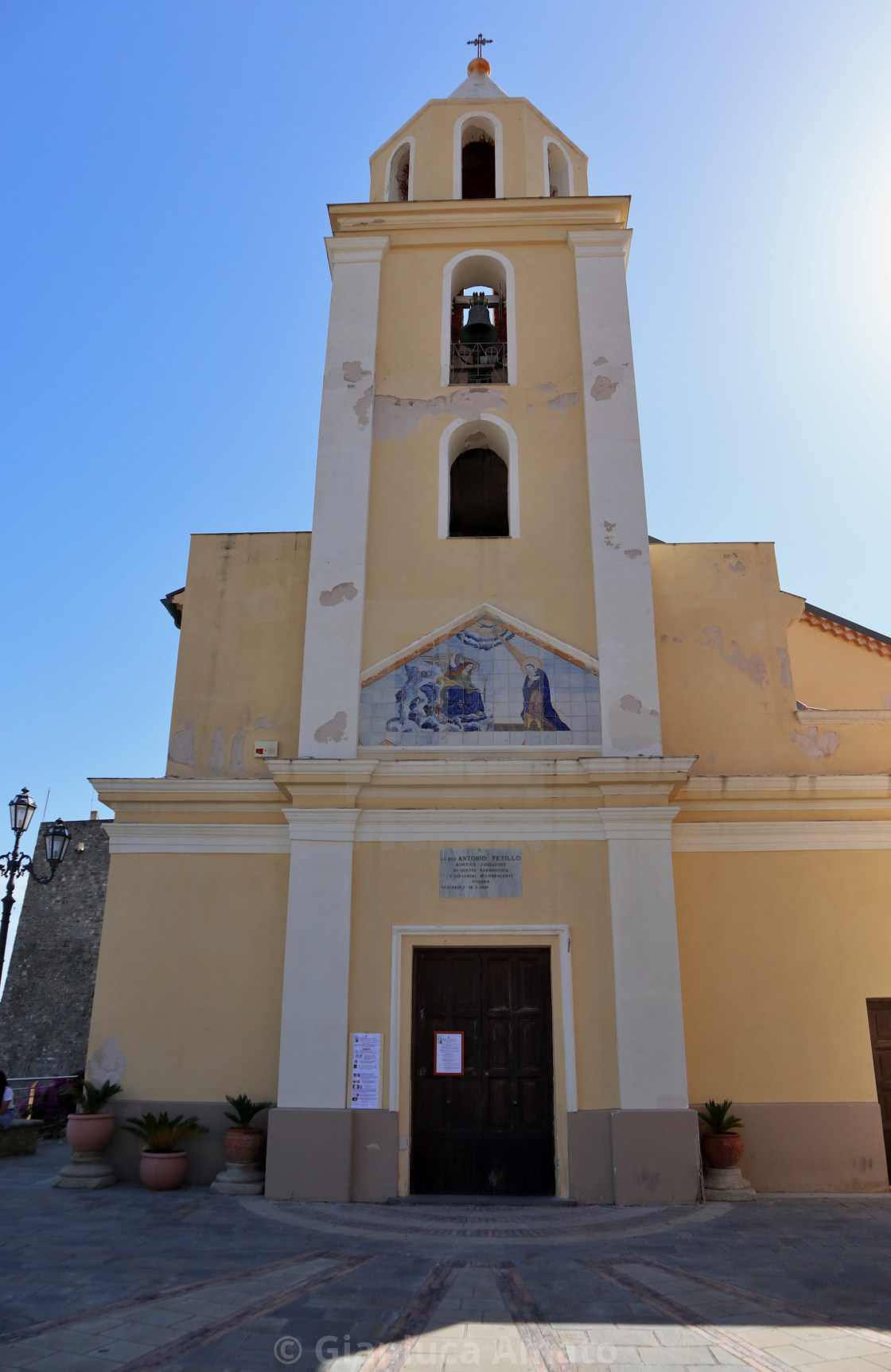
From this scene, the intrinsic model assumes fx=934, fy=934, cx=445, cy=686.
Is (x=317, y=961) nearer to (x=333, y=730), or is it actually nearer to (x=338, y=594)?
(x=333, y=730)

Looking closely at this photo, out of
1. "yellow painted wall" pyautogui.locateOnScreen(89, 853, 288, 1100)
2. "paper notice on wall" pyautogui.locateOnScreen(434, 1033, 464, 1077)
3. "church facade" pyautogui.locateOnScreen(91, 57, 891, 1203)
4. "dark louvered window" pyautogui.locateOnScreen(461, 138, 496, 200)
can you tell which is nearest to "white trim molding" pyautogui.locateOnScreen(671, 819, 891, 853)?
"church facade" pyautogui.locateOnScreen(91, 57, 891, 1203)

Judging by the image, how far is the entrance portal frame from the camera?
973 cm

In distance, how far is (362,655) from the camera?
1155 centimetres

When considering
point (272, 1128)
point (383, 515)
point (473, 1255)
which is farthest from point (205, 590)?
point (473, 1255)

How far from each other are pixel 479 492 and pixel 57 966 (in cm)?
2213

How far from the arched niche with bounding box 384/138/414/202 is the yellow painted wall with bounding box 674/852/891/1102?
11.5m

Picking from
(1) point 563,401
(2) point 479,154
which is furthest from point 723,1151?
(2) point 479,154

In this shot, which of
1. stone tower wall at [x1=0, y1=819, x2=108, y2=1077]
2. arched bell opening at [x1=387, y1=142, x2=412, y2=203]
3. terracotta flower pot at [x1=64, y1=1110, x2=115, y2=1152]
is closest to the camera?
terracotta flower pot at [x1=64, y1=1110, x2=115, y2=1152]

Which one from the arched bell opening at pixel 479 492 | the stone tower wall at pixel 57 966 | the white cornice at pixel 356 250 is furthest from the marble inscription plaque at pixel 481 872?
the stone tower wall at pixel 57 966

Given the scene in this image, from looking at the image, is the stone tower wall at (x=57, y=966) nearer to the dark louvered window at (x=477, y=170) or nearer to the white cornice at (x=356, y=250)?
the white cornice at (x=356, y=250)

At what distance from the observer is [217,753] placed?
11805 millimetres

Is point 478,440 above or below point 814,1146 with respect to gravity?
above

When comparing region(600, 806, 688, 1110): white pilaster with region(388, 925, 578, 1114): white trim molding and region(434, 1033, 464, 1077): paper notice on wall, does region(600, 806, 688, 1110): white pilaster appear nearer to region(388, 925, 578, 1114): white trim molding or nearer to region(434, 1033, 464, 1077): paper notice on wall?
region(388, 925, 578, 1114): white trim molding

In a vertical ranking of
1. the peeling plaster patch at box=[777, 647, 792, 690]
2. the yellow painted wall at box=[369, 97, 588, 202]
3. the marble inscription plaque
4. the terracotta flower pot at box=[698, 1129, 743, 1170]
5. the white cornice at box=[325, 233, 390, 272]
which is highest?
the yellow painted wall at box=[369, 97, 588, 202]
